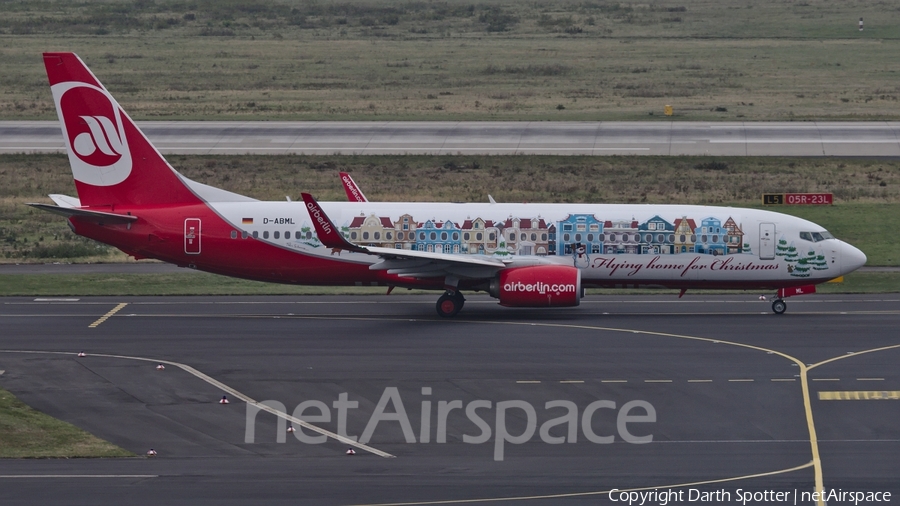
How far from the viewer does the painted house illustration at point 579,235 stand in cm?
4209

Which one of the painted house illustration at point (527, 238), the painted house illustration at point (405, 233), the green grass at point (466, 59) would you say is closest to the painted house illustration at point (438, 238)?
the painted house illustration at point (405, 233)

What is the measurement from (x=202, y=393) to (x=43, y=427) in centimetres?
441

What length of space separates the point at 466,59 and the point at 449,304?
308 ft

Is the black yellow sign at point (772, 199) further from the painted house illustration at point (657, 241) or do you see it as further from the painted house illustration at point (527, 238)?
the painted house illustration at point (527, 238)

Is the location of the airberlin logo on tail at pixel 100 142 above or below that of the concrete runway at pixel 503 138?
below

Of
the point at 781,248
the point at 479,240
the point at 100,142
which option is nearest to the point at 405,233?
the point at 479,240

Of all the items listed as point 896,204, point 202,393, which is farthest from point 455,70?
point 202,393

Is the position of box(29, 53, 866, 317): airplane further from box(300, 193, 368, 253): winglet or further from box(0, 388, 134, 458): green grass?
box(0, 388, 134, 458): green grass

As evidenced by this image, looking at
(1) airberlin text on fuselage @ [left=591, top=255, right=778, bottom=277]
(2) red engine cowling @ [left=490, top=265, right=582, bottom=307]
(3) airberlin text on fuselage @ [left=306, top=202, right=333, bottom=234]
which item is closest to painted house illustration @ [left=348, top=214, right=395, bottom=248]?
(3) airberlin text on fuselage @ [left=306, top=202, right=333, bottom=234]

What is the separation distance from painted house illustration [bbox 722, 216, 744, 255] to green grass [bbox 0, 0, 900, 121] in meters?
50.5

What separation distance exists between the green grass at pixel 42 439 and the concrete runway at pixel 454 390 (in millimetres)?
508

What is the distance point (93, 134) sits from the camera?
42.4m

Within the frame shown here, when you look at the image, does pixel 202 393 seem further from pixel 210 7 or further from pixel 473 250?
pixel 210 7

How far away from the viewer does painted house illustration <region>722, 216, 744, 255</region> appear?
4209 cm
